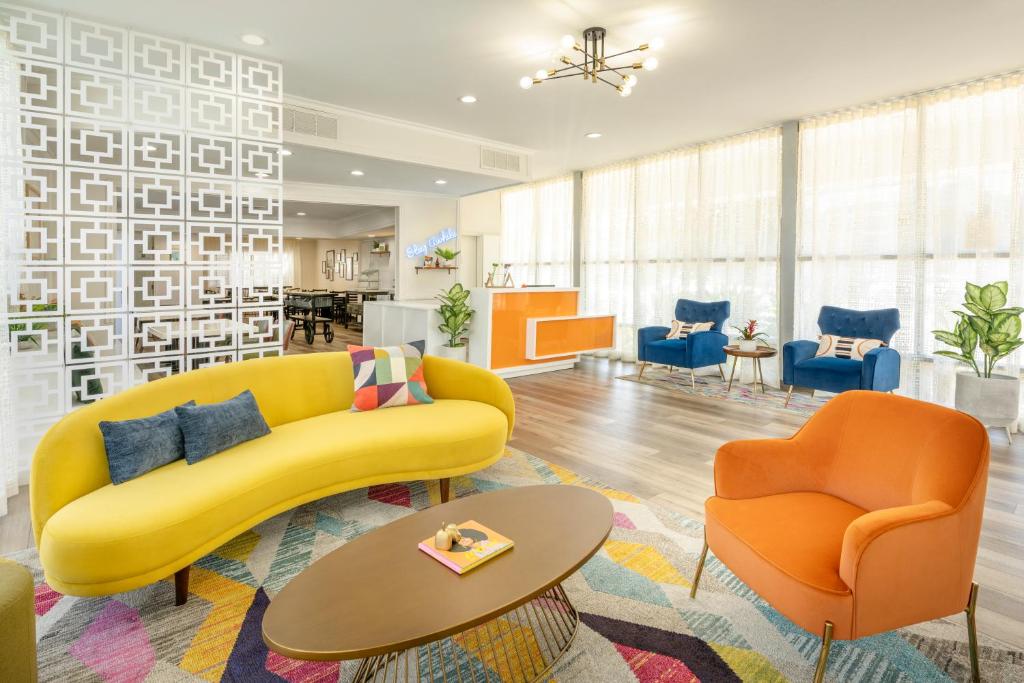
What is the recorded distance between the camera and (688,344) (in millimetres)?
6062

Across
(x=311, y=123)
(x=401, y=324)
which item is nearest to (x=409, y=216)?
(x=401, y=324)

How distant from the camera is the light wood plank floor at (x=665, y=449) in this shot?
2414mm

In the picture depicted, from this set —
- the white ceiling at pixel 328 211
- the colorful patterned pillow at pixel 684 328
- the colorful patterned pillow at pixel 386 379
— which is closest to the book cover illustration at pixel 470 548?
the colorful patterned pillow at pixel 386 379

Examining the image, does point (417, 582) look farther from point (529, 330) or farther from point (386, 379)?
point (529, 330)

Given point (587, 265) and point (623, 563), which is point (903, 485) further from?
point (587, 265)

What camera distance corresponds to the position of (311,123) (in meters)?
5.42

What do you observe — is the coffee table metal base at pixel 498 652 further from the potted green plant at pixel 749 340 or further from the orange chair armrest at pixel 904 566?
the potted green plant at pixel 749 340

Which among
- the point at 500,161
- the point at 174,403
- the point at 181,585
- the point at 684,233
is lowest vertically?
the point at 181,585

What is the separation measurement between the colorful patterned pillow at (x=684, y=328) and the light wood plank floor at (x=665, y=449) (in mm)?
798

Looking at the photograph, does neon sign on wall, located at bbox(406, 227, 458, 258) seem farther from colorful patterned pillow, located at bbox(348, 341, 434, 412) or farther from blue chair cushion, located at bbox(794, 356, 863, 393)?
blue chair cushion, located at bbox(794, 356, 863, 393)

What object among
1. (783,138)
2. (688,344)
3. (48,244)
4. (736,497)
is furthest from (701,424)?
(48,244)

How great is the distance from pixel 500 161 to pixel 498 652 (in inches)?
246

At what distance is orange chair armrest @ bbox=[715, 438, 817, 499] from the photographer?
208 cm

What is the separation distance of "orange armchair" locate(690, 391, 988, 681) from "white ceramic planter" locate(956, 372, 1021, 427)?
320 cm
